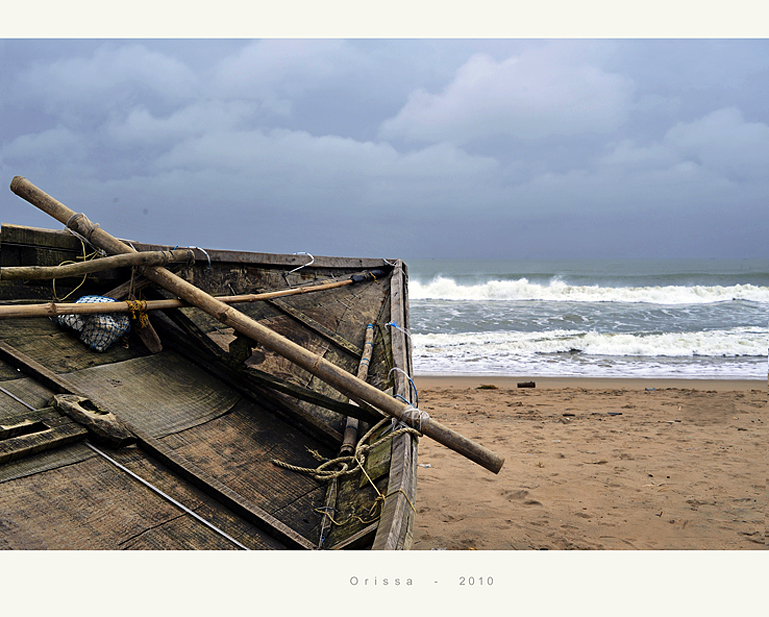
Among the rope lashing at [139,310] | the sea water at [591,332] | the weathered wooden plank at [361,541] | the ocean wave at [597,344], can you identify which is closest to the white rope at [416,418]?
the weathered wooden plank at [361,541]

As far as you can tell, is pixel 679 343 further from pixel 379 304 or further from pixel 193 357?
pixel 193 357

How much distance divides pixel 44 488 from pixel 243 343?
1440 millimetres

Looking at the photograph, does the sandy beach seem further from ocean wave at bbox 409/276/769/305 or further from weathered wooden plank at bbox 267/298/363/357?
ocean wave at bbox 409/276/769/305

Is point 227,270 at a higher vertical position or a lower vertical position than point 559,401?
higher

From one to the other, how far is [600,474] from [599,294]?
18.1 meters

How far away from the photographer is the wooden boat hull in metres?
1.97

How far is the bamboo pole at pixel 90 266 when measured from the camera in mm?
2710

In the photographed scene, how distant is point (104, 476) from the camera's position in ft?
7.09

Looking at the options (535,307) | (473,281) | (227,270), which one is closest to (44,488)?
(227,270)

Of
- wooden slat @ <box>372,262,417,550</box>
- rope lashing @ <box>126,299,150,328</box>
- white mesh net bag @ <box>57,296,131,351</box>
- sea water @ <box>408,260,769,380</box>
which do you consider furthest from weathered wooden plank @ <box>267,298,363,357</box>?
sea water @ <box>408,260,769,380</box>

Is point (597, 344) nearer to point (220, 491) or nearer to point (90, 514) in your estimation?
point (220, 491)

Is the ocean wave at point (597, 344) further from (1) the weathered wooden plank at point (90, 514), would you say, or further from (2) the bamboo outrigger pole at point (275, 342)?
(1) the weathered wooden plank at point (90, 514)

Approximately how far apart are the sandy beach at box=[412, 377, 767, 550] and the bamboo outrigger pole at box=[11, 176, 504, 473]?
1.00 meters

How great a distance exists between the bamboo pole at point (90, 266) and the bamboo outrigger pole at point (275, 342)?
0.32ft
